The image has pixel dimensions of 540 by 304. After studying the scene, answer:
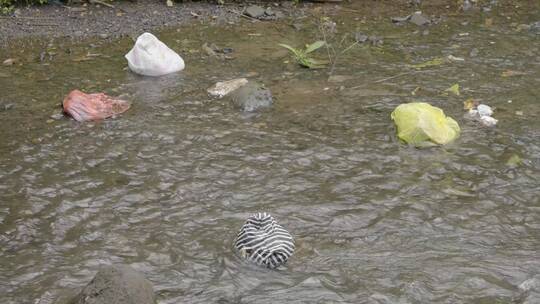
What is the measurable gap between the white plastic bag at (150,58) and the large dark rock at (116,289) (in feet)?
11.1

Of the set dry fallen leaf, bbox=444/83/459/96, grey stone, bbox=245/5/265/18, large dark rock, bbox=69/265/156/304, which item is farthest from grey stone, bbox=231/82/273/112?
large dark rock, bbox=69/265/156/304

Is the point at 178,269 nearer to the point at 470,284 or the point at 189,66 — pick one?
the point at 470,284

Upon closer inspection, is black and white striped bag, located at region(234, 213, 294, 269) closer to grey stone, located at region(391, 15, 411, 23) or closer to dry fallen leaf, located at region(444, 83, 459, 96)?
dry fallen leaf, located at region(444, 83, 459, 96)

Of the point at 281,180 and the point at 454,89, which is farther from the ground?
the point at 454,89

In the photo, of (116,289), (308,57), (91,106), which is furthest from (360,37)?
(116,289)

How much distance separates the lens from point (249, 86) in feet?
19.2

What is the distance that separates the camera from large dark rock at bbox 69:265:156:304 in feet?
10.1

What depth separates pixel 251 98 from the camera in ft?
18.7

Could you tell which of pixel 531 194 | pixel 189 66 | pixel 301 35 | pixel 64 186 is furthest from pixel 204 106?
pixel 531 194

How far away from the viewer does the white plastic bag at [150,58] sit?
636 cm

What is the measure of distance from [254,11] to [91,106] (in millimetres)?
3105

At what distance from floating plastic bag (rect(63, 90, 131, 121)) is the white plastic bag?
→ 27.7 inches

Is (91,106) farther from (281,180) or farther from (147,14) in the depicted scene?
(147,14)

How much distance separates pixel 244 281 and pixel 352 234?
740 mm
